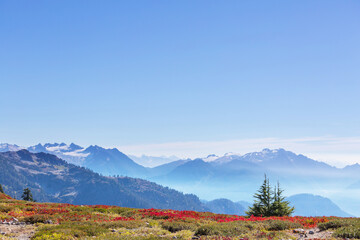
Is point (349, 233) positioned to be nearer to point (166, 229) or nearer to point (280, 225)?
point (280, 225)

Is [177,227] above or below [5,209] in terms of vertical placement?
above

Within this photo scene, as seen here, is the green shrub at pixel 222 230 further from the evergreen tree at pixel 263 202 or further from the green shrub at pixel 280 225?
the evergreen tree at pixel 263 202

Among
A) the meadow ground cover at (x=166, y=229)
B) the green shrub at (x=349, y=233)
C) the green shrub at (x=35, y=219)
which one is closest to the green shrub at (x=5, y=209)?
the meadow ground cover at (x=166, y=229)

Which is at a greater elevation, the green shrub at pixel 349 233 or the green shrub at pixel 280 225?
the green shrub at pixel 349 233

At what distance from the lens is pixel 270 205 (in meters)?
37.4

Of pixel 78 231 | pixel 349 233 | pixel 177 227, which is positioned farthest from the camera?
pixel 177 227

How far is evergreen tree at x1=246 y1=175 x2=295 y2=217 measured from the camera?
34.9 metres

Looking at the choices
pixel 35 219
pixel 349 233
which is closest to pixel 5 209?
pixel 35 219

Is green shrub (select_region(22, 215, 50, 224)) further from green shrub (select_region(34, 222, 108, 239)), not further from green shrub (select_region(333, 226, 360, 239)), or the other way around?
green shrub (select_region(333, 226, 360, 239))

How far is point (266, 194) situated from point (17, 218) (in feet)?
106

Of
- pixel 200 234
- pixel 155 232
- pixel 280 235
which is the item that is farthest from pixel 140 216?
pixel 280 235

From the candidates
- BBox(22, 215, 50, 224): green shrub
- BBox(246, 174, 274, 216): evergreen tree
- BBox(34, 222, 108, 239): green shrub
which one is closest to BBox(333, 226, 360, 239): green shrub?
BBox(34, 222, 108, 239): green shrub

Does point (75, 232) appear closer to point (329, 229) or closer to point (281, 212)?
point (329, 229)

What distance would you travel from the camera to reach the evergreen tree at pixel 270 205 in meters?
34.9
